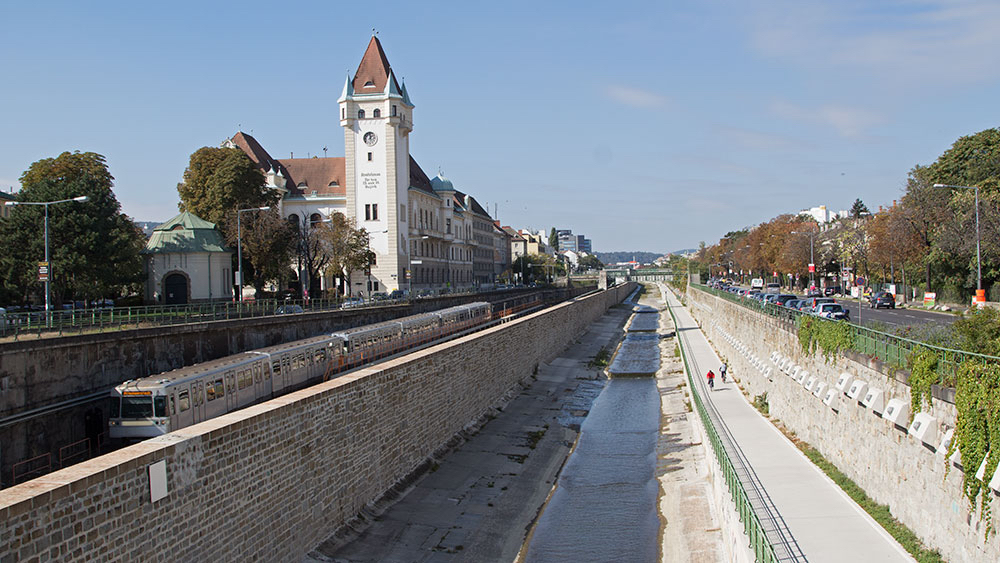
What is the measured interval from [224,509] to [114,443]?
7.42 m

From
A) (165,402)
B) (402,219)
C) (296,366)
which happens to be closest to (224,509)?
(165,402)

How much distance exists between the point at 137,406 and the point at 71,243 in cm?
2396

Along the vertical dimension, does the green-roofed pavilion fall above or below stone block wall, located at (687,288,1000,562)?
above

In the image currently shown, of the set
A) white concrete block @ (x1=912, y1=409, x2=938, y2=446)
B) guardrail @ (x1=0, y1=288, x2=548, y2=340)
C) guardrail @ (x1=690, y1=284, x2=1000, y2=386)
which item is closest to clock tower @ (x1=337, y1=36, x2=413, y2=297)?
guardrail @ (x1=0, y1=288, x2=548, y2=340)

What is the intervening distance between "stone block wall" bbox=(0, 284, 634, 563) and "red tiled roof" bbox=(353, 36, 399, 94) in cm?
5672

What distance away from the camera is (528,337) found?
43594 mm

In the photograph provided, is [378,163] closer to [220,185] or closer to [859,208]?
[220,185]

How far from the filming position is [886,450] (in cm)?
1567

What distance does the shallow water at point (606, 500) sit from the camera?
18.4m

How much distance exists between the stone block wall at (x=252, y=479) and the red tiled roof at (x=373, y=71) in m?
56.7

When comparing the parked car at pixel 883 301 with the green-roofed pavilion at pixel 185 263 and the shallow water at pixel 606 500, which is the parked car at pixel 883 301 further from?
the green-roofed pavilion at pixel 185 263

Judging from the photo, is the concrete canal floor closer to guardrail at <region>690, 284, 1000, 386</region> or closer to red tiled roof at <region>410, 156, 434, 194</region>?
guardrail at <region>690, 284, 1000, 386</region>

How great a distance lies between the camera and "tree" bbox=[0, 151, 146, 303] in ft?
122

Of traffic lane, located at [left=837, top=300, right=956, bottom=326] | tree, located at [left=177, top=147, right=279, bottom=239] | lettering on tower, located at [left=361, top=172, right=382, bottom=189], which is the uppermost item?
lettering on tower, located at [left=361, top=172, right=382, bottom=189]
